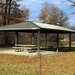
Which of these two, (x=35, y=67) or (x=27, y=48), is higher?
(x=35, y=67)

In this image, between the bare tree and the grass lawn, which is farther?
the bare tree

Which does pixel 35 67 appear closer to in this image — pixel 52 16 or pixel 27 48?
pixel 27 48

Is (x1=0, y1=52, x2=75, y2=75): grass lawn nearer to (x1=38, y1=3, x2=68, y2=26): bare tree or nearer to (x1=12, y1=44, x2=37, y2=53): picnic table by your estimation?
(x1=12, y1=44, x2=37, y2=53): picnic table

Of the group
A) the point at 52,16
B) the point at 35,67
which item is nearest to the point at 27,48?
the point at 35,67

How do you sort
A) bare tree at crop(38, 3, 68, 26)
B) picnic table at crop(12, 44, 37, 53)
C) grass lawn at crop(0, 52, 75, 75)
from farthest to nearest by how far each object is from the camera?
bare tree at crop(38, 3, 68, 26) → picnic table at crop(12, 44, 37, 53) → grass lawn at crop(0, 52, 75, 75)

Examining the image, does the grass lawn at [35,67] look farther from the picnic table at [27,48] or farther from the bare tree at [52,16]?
the bare tree at [52,16]

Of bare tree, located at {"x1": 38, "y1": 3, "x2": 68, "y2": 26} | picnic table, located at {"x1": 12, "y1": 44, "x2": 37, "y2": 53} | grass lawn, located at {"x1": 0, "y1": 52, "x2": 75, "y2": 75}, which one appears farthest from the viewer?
bare tree, located at {"x1": 38, "y1": 3, "x2": 68, "y2": 26}

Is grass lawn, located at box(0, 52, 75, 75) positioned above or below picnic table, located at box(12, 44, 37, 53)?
above

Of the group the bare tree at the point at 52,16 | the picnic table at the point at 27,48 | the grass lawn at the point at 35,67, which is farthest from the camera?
the bare tree at the point at 52,16

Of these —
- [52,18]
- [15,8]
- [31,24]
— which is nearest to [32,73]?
[31,24]

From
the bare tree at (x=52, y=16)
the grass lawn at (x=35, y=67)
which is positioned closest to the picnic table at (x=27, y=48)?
the grass lawn at (x=35, y=67)

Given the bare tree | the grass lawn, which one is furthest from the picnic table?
the bare tree

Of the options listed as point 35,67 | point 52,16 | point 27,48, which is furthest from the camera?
point 52,16

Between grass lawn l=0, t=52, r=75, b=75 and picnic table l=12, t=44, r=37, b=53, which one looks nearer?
grass lawn l=0, t=52, r=75, b=75
